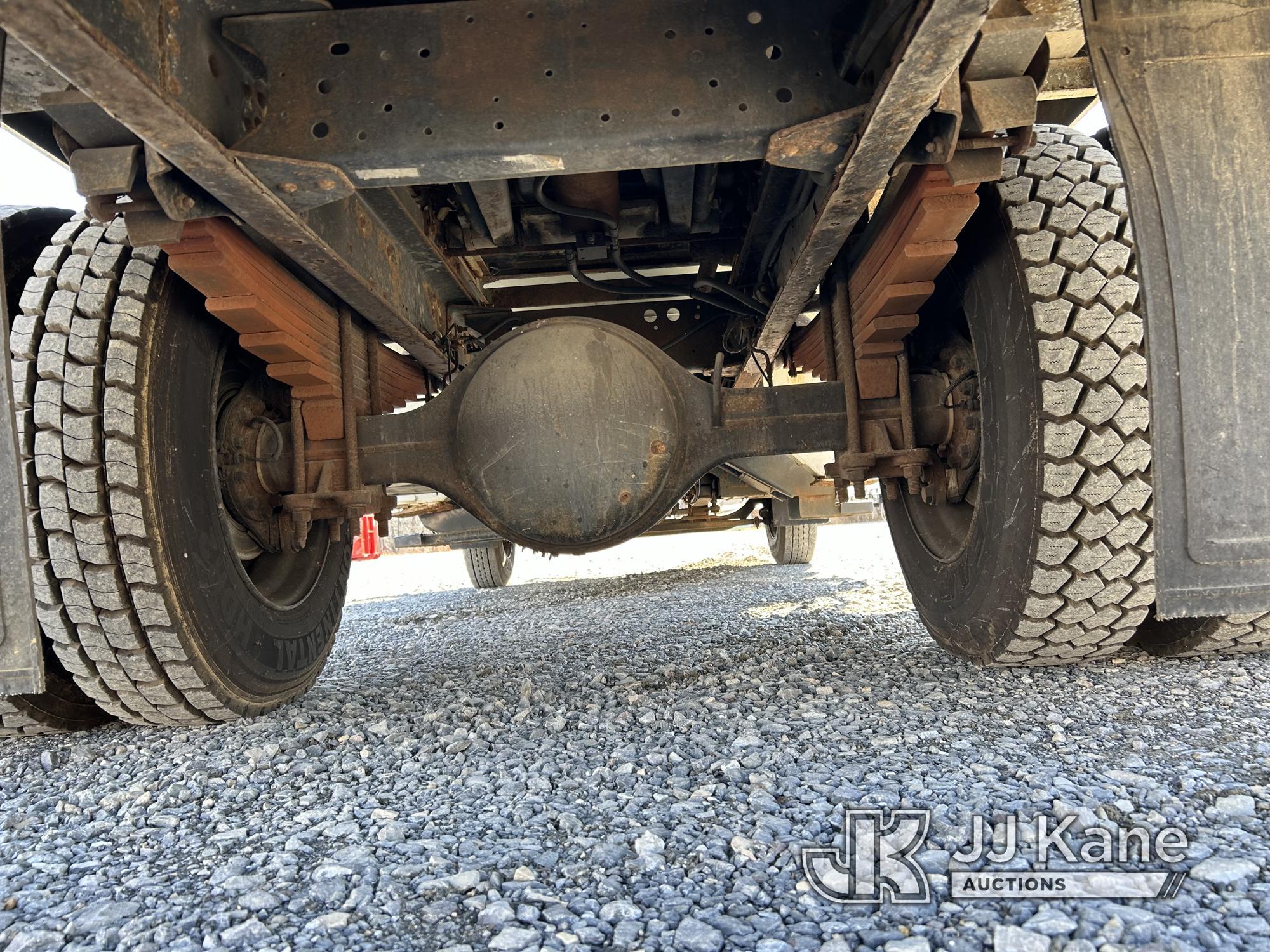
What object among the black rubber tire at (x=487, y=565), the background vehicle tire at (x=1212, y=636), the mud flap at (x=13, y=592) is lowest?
the black rubber tire at (x=487, y=565)

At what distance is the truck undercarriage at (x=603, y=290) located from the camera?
4.05 feet

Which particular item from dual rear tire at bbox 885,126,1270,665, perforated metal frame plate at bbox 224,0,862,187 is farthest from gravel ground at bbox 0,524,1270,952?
perforated metal frame plate at bbox 224,0,862,187

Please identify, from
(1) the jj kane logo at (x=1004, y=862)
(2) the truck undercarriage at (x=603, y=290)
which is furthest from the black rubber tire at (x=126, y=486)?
(1) the jj kane logo at (x=1004, y=862)

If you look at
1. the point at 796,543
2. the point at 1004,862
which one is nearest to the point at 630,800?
the point at 1004,862

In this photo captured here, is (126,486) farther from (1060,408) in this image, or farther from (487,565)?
(487,565)

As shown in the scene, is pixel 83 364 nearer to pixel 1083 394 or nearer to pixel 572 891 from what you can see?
pixel 572 891

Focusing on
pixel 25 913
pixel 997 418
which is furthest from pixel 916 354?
pixel 25 913

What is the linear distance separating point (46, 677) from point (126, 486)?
0.63 metres

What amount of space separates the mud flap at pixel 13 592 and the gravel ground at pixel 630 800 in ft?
1.03

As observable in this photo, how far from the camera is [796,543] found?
6.62 metres

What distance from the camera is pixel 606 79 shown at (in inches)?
57.1

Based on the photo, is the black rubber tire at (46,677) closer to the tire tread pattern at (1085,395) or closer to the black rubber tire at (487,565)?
the tire tread pattern at (1085,395)

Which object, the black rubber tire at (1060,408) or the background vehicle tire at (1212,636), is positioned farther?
the background vehicle tire at (1212,636)

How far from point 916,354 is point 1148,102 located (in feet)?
3.85
